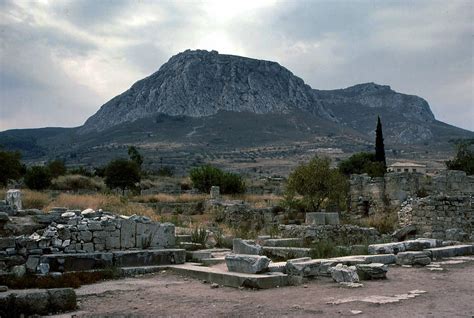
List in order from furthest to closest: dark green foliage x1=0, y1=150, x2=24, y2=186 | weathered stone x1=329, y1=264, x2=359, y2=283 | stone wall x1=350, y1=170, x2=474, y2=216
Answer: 1. dark green foliage x1=0, y1=150, x2=24, y2=186
2. stone wall x1=350, y1=170, x2=474, y2=216
3. weathered stone x1=329, y1=264, x2=359, y2=283

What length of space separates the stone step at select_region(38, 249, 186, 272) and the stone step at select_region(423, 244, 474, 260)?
21.3ft

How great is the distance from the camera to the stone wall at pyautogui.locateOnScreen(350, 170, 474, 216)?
25422 millimetres

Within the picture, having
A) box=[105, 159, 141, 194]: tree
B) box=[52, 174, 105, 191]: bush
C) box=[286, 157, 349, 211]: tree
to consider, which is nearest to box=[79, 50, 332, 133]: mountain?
box=[52, 174, 105, 191]: bush

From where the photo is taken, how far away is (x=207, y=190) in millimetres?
40062

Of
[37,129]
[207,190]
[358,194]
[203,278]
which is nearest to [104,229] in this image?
[203,278]

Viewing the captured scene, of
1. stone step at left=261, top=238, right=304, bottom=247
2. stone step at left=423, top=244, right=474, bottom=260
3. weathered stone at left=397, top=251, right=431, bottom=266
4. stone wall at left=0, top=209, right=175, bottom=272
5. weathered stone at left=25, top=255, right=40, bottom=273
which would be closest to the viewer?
weathered stone at left=25, top=255, right=40, bottom=273

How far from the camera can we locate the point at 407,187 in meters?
25.6

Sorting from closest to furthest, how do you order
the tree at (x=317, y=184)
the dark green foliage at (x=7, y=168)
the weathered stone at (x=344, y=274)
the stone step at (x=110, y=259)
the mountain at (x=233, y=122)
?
the weathered stone at (x=344, y=274), the stone step at (x=110, y=259), the tree at (x=317, y=184), the dark green foliage at (x=7, y=168), the mountain at (x=233, y=122)

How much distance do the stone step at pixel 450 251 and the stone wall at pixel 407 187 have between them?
10.0 m

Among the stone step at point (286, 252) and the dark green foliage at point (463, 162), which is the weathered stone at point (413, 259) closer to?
the stone step at point (286, 252)

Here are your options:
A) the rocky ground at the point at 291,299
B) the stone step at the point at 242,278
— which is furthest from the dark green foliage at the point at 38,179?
the stone step at the point at 242,278

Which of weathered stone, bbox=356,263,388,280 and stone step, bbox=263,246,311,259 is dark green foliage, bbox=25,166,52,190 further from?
weathered stone, bbox=356,263,388,280

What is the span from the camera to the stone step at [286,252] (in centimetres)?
1300

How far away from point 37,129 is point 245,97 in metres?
74.1
